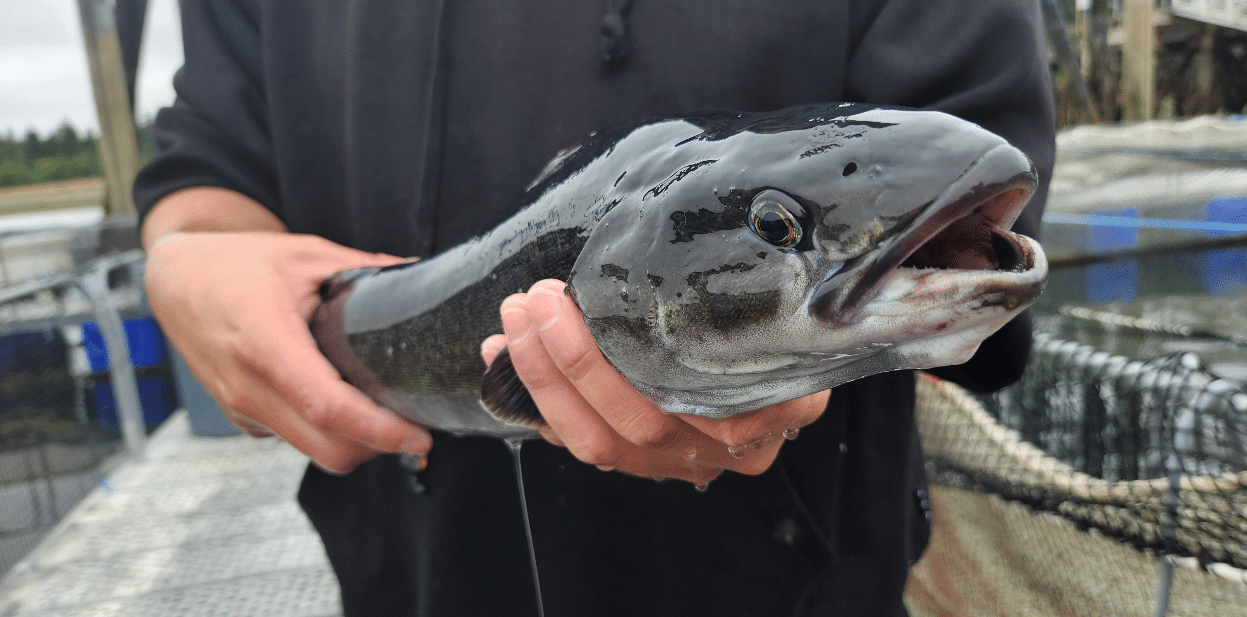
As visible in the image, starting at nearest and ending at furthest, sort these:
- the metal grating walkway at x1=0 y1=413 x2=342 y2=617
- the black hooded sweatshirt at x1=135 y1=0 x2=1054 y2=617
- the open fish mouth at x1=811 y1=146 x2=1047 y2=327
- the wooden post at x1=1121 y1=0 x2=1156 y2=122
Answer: the open fish mouth at x1=811 y1=146 x2=1047 y2=327
the black hooded sweatshirt at x1=135 y1=0 x2=1054 y2=617
the metal grating walkway at x1=0 y1=413 x2=342 y2=617
the wooden post at x1=1121 y1=0 x2=1156 y2=122

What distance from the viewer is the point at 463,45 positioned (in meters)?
1.71

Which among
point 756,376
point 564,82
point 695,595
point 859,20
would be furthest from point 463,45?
point 695,595

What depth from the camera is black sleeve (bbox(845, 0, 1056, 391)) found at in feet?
4.57

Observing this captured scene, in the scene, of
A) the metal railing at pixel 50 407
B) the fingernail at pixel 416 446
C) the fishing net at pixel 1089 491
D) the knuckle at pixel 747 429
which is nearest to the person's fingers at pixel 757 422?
the knuckle at pixel 747 429

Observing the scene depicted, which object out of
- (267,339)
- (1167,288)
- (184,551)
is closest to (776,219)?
(267,339)

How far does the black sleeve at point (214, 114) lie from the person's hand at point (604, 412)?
42.0 inches

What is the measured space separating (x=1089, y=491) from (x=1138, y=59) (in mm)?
11485

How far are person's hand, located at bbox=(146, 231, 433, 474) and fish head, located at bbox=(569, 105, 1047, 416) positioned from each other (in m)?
0.76

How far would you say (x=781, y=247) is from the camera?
3.12 ft

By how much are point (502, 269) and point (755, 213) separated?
0.61 metres

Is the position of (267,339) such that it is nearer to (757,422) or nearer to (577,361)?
(577,361)

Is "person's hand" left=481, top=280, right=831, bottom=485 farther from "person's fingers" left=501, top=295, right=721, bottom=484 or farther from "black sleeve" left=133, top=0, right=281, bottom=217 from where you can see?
"black sleeve" left=133, top=0, right=281, bottom=217

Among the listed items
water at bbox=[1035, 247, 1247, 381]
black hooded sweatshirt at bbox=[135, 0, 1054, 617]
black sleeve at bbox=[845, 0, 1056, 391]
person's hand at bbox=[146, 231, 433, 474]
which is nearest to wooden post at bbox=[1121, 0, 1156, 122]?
water at bbox=[1035, 247, 1247, 381]

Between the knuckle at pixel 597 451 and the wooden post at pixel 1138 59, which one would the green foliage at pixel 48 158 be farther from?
the wooden post at pixel 1138 59
